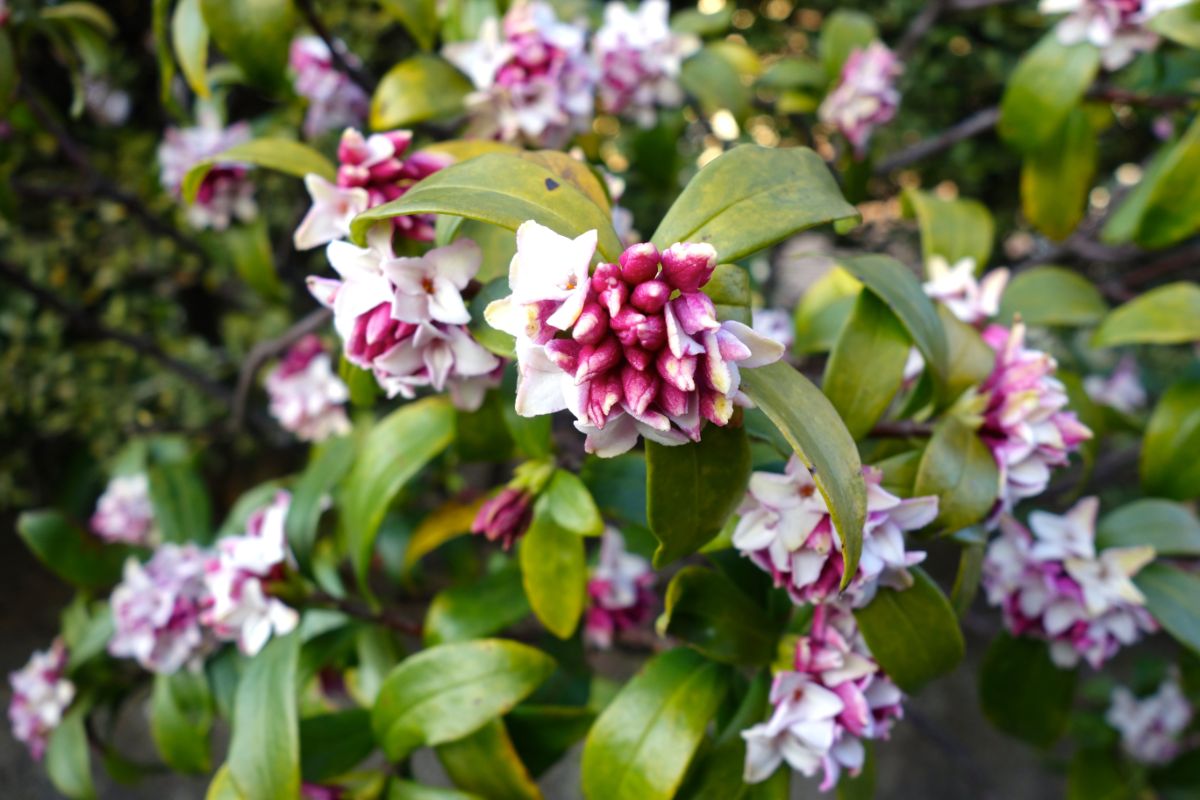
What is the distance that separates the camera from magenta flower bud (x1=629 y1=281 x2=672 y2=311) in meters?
0.38

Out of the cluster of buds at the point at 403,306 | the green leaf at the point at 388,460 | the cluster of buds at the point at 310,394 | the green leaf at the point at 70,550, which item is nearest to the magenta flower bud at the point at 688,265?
the cluster of buds at the point at 403,306

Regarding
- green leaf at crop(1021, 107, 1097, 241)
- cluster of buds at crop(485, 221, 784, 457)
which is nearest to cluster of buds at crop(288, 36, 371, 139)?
cluster of buds at crop(485, 221, 784, 457)

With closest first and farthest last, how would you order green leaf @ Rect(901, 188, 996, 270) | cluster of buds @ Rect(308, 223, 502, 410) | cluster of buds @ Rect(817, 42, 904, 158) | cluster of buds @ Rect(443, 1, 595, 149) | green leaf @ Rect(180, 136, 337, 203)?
cluster of buds @ Rect(308, 223, 502, 410)
green leaf @ Rect(180, 136, 337, 203)
cluster of buds @ Rect(443, 1, 595, 149)
green leaf @ Rect(901, 188, 996, 270)
cluster of buds @ Rect(817, 42, 904, 158)

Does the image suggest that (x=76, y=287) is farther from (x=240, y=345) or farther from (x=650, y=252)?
(x=650, y=252)

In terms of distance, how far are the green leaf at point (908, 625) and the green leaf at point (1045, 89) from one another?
2.23ft

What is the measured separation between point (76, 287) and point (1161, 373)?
194 cm

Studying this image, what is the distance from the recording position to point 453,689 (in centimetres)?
68

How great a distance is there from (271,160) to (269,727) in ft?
1.45

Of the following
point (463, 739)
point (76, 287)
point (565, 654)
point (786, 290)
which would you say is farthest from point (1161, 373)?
point (76, 287)

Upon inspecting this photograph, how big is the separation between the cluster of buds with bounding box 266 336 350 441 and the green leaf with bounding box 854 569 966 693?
27.6 inches

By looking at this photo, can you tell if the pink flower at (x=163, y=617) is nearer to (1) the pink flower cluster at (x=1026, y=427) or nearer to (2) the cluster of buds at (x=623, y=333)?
(2) the cluster of buds at (x=623, y=333)

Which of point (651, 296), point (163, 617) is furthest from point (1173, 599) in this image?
point (163, 617)

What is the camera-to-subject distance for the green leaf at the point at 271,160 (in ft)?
1.96

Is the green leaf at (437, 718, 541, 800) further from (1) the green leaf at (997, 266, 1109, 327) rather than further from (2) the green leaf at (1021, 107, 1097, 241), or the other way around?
(2) the green leaf at (1021, 107, 1097, 241)
